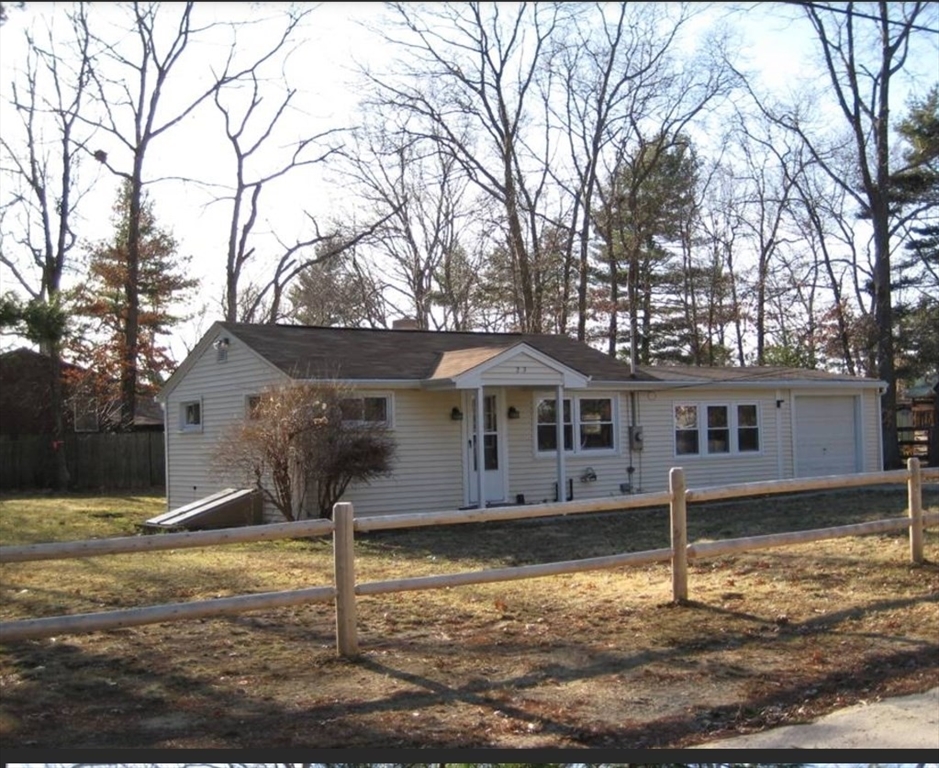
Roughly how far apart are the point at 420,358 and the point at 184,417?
5503mm

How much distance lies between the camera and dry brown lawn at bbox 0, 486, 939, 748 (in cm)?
564

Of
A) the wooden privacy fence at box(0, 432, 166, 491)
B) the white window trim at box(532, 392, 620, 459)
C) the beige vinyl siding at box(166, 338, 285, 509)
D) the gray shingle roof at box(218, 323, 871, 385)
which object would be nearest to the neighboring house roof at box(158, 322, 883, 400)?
the gray shingle roof at box(218, 323, 871, 385)

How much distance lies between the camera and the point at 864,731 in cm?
562

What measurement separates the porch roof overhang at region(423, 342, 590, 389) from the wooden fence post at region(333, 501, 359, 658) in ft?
36.6

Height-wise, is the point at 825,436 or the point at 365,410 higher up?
the point at 365,410

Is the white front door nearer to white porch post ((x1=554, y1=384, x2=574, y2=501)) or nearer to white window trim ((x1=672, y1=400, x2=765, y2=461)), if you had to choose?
white porch post ((x1=554, y1=384, x2=574, y2=501))

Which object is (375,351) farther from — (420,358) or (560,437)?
(560,437)

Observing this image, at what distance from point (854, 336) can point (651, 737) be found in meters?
34.4

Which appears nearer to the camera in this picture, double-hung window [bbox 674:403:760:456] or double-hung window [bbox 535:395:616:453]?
double-hung window [bbox 535:395:616:453]

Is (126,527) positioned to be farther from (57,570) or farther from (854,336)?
(854,336)

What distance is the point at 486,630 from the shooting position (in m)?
8.00

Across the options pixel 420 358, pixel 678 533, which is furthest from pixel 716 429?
pixel 678 533

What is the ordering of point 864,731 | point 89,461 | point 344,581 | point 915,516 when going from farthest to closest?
point 89,461 → point 915,516 → point 344,581 → point 864,731

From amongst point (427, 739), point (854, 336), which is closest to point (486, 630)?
point (427, 739)
